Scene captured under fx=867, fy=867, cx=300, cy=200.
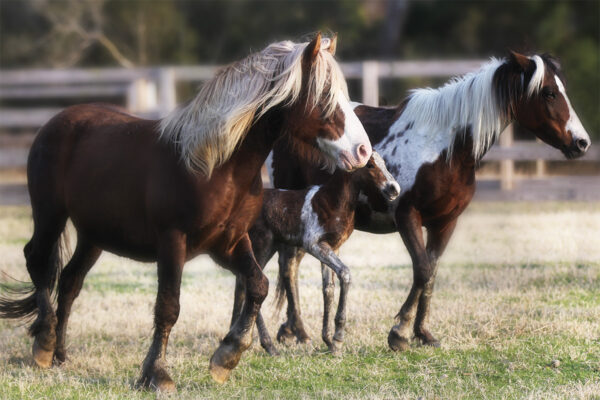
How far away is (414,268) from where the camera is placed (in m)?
5.89

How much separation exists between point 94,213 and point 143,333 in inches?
68.7

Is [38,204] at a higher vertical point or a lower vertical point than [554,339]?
higher

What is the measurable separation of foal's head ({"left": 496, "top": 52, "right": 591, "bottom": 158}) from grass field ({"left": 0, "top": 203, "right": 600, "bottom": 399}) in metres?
1.36

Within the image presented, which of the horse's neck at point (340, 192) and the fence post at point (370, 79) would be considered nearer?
the horse's neck at point (340, 192)

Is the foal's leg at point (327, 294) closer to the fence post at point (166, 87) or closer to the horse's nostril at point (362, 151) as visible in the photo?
the horse's nostril at point (362, 151)

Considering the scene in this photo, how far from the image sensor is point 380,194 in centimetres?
609

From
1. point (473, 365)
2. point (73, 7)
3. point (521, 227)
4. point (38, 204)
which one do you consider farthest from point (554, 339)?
point (73, 7)

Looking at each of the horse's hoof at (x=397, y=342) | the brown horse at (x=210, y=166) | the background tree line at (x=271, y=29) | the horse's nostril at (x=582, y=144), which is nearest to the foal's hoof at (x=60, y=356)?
the brown horse at (x=210, y=166)

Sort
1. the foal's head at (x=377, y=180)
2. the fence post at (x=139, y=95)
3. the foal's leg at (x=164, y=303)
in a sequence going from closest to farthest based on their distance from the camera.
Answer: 1. the foal's leg at (x=164, y=303)
2. the foal's head at (x=377, y=180)
3. the fence post at (x=139, y=95)

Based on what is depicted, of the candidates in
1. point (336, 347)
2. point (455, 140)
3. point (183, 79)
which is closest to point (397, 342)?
point (336, 347)

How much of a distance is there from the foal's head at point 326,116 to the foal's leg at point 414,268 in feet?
4.53

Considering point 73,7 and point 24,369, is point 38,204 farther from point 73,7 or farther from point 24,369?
point 73,7

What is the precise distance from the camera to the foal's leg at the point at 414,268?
5.85 m

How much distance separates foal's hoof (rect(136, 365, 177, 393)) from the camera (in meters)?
4.81
